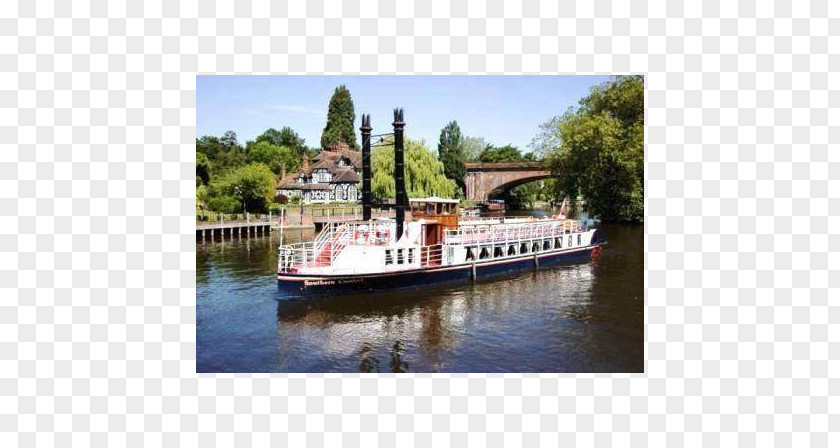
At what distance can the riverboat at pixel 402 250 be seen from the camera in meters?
19.5

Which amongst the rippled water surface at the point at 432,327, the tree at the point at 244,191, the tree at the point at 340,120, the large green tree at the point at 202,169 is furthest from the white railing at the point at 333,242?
the tree at the point at 340,120

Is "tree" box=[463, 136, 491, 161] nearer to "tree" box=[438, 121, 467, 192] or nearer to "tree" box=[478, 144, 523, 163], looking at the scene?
"tree" box=[478, 144, 523, 163]

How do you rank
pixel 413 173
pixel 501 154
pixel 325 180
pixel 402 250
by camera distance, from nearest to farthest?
1. pixel 402 250
2. pixel 413 173
3. pixel 325 180
4. pixel 501 154

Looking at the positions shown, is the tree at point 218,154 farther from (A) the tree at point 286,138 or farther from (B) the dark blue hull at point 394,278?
(B) the dark blue hull at point 394,278

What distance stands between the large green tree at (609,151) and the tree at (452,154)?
65.4 feet

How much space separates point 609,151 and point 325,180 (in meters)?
37.8

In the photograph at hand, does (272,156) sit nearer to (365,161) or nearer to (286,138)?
(286,138)

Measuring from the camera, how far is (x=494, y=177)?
58406 millimetres

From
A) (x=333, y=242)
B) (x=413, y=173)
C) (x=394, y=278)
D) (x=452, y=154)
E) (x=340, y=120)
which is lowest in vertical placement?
(x=394, y=278)

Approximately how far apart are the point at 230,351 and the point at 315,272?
5605mm

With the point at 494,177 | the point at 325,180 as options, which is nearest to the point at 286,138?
the point at 325,180

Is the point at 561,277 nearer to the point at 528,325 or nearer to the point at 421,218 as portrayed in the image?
the point at 421,218

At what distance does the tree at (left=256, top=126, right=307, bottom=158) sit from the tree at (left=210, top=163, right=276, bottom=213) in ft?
97.7
